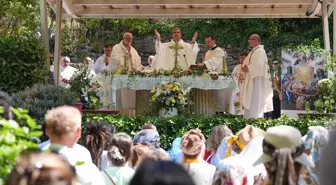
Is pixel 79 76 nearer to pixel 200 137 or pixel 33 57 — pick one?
pixel 33 57

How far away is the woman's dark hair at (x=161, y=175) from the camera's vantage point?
316 centimetres

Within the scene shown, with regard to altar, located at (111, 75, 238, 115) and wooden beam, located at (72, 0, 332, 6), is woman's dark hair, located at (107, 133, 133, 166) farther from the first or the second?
wooden beam, located at (72, 0, 332, 6)

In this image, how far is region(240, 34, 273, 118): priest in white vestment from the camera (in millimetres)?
18688

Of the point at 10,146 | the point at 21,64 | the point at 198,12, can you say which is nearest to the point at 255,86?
the point at 198,12

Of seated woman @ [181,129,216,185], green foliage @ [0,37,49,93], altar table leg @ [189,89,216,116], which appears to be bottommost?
seated woman @ [181,129,216,185]

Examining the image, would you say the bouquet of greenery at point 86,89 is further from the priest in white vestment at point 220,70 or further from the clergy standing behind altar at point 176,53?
the priest in white vestment at point 220,70

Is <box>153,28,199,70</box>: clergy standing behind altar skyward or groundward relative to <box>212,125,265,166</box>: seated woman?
skyward

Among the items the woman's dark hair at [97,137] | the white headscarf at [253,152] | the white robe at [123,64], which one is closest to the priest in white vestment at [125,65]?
the white robe at [123,64]

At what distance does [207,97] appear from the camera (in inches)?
687

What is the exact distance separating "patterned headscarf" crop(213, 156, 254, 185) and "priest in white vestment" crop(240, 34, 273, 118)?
12656 millimetres

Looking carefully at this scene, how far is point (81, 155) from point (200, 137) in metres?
2.03

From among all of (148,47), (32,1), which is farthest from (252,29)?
(32,1)

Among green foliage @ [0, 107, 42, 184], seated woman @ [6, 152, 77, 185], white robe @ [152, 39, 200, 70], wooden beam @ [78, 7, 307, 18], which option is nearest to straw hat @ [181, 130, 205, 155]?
green foliage @ [0, 107, 42, 184]

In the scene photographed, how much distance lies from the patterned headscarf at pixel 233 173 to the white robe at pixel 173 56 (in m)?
12.3
